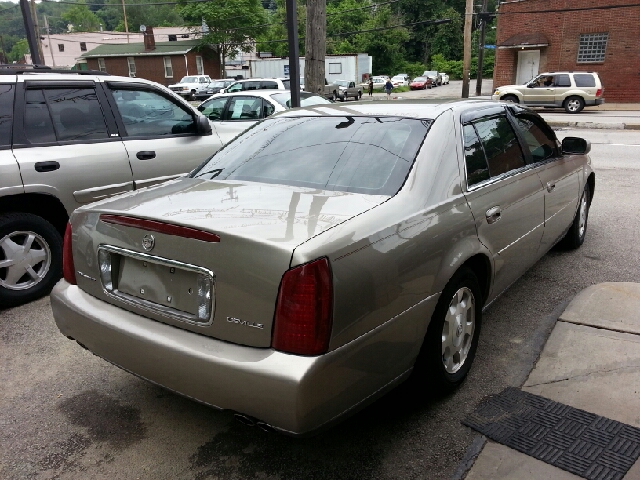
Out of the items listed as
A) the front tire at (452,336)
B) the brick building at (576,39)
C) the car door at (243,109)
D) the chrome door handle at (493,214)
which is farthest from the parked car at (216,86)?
the front tire at (452,336)

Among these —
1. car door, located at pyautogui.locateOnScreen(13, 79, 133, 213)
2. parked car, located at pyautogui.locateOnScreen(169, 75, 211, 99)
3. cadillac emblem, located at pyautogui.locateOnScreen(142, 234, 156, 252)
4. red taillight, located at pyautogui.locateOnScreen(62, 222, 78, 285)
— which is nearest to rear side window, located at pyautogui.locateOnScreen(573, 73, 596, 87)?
parked car, located at pyautogui.locateOnScreen(169, 75, 211, 99)

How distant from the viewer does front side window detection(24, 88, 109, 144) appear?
4590 mm

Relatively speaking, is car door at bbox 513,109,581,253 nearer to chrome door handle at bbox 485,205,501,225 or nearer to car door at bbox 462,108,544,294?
car door at bbox 462,108,544,294

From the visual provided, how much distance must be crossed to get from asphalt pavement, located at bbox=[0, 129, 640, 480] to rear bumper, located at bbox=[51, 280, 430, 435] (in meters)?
0.42

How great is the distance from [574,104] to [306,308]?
25165 millimetres

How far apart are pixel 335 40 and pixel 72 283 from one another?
70.0 m

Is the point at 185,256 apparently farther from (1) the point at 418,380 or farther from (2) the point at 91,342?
(1) the point at 418,380

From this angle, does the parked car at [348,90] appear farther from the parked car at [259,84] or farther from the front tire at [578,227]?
the front tire at [578,227]

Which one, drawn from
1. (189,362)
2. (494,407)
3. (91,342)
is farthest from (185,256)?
(494,407)

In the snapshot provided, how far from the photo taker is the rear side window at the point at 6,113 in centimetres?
436

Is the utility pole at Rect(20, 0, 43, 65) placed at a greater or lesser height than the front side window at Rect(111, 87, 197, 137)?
greater

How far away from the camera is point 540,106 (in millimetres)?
24938

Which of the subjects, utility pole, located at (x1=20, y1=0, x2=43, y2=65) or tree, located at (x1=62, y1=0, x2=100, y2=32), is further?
tree, located at (x1=62, y1=0, x2=100, y2=32)

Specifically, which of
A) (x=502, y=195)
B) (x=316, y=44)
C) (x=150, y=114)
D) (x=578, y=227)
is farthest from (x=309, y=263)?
(x=316, y=44)
